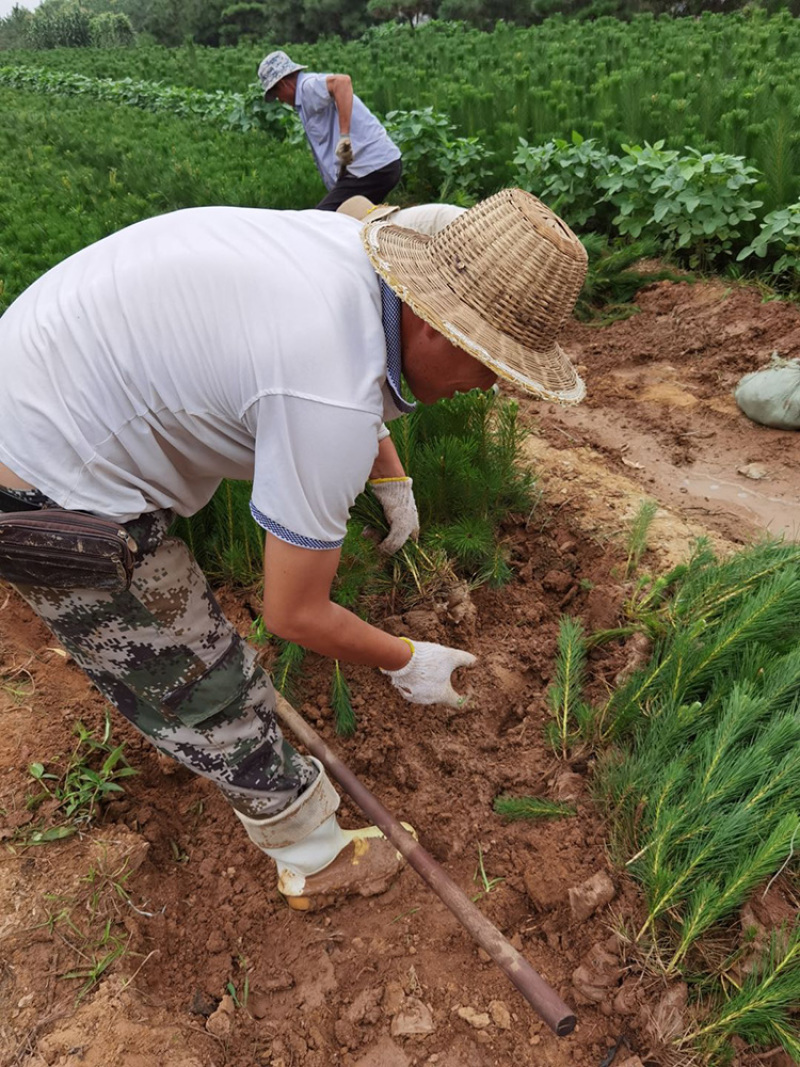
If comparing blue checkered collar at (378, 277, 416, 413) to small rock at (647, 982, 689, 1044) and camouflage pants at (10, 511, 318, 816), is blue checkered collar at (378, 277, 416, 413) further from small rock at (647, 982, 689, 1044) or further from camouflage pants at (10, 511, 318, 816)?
small rock at (647, 982, 689, 1044)

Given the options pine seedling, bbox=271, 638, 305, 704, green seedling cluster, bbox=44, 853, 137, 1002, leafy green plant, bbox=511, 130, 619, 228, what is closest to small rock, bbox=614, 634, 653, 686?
pine seedling, bbox=271, 638, 305, 704

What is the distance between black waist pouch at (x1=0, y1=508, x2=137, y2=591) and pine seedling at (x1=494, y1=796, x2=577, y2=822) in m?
1.17

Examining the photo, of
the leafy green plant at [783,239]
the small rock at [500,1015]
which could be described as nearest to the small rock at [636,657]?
the small rock at [500,1015]

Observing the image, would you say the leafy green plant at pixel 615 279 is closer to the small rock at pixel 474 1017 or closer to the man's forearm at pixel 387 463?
the man's forearm at pixel 387 463

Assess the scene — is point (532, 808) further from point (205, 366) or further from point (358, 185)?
point (358, 185)

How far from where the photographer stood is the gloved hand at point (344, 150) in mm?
4830

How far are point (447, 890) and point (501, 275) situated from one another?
4.61 feet

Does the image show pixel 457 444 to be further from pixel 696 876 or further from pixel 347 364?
pixel 696 876

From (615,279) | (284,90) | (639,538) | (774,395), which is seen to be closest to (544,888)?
(639,538)

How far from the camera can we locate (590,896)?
5.52 ft

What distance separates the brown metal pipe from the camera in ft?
4.91

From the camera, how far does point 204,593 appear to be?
1655mm

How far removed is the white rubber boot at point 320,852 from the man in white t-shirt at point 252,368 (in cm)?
50

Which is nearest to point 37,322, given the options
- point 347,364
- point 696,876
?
point 347,364
